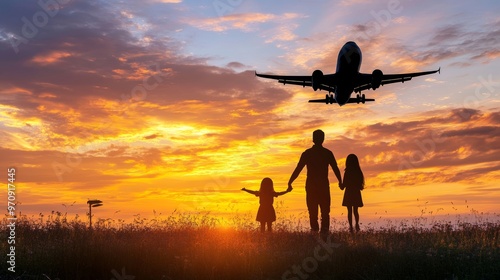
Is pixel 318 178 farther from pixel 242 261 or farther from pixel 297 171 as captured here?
pixel 242 261

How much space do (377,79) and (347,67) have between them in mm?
2369

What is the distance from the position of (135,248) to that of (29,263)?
76.5 inches

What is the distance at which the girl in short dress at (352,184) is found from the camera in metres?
16.4

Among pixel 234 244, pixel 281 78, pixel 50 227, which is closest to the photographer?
pixel 234 244

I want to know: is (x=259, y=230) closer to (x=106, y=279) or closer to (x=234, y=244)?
(x=234, y=244)

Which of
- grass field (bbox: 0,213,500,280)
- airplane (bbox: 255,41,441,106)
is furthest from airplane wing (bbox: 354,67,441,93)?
grass field (bbox: 0,213,500,280)

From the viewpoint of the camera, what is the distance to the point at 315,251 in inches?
403

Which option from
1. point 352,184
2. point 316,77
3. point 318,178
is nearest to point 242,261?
point 318,178

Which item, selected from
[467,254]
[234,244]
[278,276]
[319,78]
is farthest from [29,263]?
[319,78]

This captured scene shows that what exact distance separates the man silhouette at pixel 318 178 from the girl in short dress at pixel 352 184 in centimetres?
195

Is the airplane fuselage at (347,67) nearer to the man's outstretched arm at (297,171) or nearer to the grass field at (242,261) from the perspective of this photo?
the man's outstretched arm at (297,171)

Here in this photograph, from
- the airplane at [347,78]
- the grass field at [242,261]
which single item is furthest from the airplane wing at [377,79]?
the grass field at [242,261]

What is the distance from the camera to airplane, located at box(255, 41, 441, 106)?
1431 inches

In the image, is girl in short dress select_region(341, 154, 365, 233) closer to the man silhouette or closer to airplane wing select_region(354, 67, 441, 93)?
the man silhouette
